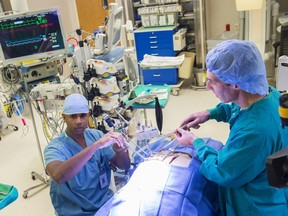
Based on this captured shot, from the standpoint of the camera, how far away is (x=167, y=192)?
1.41m

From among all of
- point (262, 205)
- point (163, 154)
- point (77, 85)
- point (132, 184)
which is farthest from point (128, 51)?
point (262, 205)

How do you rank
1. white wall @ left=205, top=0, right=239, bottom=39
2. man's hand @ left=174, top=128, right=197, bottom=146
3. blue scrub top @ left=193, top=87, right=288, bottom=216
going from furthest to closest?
white wall @ left=205, top=0, right=239, bottom=39 → man's hand @ left=174, top=128, right=197, bottom=146 → blue scrub top @ left=193, top=87, right=288, bottom=216

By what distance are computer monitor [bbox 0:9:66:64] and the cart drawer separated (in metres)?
2.35

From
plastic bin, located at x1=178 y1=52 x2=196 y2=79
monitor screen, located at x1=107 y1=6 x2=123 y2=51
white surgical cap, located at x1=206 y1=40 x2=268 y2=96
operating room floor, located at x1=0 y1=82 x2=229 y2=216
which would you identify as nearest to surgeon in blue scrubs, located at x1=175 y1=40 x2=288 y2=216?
white surgical cap, located at x1=206 y1=40 x2=268 y2=96

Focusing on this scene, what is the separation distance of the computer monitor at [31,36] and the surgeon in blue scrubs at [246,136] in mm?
1711

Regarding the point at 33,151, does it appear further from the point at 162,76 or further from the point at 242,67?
the point at 242,67

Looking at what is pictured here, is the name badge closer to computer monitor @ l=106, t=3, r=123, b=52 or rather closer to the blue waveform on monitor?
computer monitor @ l=106, t=3, r=123, b=52

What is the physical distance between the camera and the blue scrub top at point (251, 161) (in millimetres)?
1313

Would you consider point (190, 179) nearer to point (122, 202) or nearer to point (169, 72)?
point (122, 202)

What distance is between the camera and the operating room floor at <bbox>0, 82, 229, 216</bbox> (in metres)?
2.94

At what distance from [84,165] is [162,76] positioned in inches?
129

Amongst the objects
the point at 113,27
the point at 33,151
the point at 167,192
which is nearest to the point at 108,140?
the point at 167,192

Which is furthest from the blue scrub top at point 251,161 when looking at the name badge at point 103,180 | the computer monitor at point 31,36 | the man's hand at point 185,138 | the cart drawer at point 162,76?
the cart drawer at point 162,76

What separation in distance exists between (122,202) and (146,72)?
380cm
